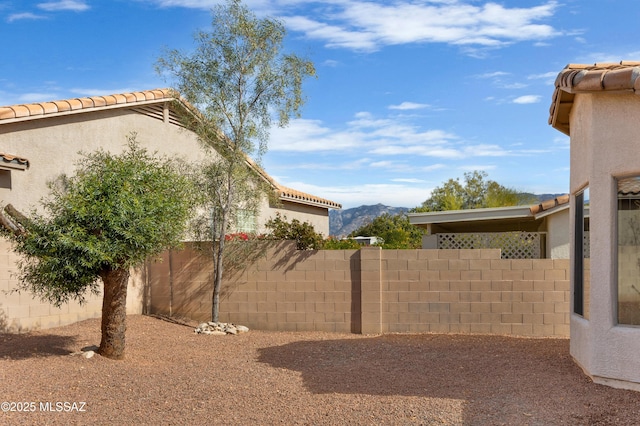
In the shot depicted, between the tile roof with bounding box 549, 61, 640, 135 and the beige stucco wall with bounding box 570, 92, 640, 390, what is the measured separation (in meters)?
0.29

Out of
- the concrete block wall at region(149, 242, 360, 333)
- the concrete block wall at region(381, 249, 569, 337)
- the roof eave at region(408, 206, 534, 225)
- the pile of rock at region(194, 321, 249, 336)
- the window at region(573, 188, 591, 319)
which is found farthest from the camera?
the roof eave at region(408, 206, 534, 225)

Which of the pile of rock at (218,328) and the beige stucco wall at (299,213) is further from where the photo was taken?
the beige stucco wall at (299,213)

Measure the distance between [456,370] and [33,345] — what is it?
6219 mm

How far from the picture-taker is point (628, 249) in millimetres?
7898

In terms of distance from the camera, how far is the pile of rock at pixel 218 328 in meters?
12.6

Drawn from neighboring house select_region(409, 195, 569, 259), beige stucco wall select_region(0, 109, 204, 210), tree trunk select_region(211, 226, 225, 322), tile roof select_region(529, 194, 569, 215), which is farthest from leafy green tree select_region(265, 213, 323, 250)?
tile roof select_region(529, 194, 569, 215)

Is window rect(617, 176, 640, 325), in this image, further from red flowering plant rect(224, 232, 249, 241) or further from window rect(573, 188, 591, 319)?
red flowering plant rect(224, 232, 249, 241)

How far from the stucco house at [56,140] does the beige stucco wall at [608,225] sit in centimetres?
778

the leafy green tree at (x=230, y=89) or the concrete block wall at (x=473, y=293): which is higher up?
the leafy green tree at (x=230, y=89)

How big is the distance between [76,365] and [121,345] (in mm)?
864

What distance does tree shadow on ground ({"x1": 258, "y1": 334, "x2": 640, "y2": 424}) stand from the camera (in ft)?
24.4

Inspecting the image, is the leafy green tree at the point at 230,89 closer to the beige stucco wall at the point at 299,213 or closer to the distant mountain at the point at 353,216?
the beige stucco wall at the point at 299,213

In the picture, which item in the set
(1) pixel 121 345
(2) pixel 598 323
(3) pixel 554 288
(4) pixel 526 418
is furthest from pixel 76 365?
(3) pixel 554 288

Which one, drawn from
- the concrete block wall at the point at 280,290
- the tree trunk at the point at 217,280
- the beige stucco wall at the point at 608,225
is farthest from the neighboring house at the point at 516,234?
the beige stucco wall at the point at 608,225
